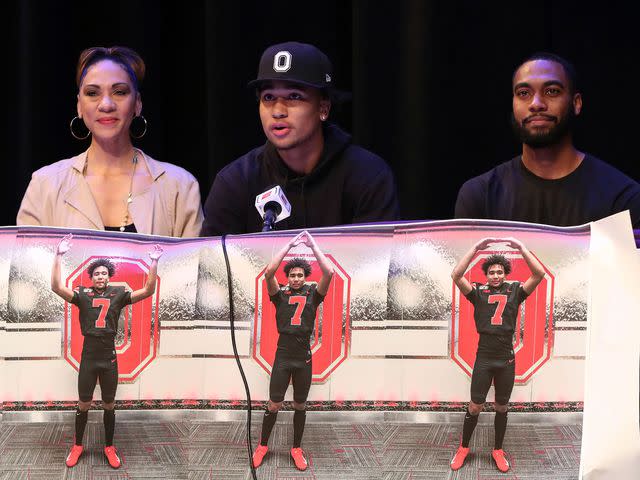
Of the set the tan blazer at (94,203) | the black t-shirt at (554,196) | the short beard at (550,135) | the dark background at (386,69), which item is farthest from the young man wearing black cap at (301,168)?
the dark background at (386,69)

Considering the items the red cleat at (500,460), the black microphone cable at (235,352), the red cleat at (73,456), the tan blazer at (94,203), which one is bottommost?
the red cleat at (73,456)

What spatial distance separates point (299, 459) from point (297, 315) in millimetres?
182

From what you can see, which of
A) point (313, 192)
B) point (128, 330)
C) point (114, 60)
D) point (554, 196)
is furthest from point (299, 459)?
point (114, 60)

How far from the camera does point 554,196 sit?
7.22ft

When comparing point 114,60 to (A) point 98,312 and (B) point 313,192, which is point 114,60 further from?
(A) point 98,312

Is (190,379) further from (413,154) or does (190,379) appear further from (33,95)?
(33,95)

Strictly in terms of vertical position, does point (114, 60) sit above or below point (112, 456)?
above

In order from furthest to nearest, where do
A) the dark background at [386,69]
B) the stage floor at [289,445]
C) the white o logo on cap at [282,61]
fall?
the dark background at [386,69] < the white o logo on cap at [282,61] < the stage floor at [289,445]

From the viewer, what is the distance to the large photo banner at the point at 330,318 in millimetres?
1189

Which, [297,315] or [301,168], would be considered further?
[301,168]

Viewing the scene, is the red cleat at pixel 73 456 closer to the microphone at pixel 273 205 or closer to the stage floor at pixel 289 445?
the stage floor at pixel 289 445

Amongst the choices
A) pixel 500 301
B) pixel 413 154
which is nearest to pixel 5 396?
pixel 500 301

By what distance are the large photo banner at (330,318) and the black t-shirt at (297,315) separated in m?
0.01

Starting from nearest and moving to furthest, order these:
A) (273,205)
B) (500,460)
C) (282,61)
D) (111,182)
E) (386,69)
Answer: (500,460) → (273,205) → (282,61) → (111,182) → (386,69)
